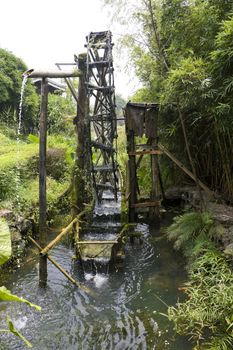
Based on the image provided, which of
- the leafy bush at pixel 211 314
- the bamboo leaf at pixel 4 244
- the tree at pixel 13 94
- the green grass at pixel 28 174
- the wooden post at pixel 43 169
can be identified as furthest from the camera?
the tree at pixel 13 94

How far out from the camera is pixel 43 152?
5.55m

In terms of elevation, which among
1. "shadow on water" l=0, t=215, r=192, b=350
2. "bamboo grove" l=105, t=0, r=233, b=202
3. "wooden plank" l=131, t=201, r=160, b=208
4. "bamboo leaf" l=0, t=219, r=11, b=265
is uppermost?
"bamboo grove" l=105, t=0, r=233, b=202

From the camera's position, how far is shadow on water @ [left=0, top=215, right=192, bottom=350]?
169 inches

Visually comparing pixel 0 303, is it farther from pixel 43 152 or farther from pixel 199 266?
pixel 199 266

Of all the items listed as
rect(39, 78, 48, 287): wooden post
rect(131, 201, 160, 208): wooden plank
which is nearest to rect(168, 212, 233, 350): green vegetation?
rect(131, 201, 160, 208): wooden plank

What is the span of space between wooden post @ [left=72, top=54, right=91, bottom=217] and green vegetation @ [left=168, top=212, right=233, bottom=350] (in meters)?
3.25

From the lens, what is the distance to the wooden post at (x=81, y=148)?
7934 mm

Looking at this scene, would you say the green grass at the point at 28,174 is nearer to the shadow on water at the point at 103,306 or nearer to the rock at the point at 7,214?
the rock at the point at 7,214

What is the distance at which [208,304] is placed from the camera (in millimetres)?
4215

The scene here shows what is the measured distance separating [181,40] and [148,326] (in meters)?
5.61

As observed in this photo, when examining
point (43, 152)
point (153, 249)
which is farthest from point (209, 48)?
point (153, 249)

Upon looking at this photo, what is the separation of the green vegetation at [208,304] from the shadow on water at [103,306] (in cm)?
24

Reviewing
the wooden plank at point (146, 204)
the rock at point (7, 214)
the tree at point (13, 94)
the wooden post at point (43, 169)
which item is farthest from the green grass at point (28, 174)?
the wooden plank at point (146, 204)

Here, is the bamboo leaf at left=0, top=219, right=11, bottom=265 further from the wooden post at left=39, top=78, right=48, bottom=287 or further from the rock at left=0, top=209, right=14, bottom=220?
the rock at left=0, top=209, right=14, bottom=220
